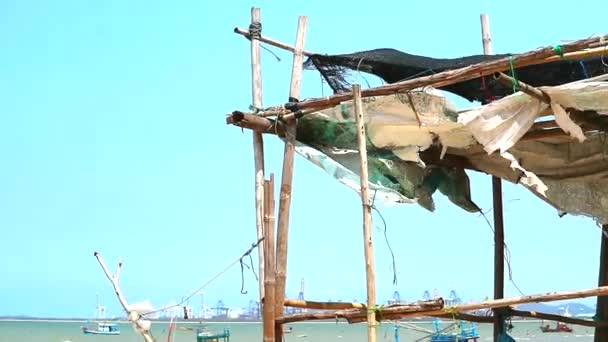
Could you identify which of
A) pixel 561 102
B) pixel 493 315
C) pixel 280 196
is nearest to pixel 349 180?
pixel 280 196

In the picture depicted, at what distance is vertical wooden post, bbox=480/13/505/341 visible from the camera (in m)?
6.01

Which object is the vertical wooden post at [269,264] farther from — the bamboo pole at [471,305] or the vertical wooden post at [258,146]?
the bamboo pole at [471,305]

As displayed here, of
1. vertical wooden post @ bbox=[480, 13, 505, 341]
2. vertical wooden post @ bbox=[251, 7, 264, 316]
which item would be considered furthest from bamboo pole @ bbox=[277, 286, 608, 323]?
vertical wooden post @ bbox=[480, 13, 505, 341]

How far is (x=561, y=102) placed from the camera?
443 centimetres

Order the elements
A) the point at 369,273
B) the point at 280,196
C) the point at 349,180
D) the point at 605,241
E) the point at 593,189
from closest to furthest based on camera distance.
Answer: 1. the point at 369,273
2. the point at 280,196
3. the point at 349,180
4. the point at 593,189
5. the point at 605,241

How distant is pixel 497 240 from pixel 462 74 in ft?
6.63

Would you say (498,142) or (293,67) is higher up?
(293,67)

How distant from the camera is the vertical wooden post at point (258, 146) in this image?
474 cm

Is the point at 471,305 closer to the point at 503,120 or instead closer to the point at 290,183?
the point at 503,120

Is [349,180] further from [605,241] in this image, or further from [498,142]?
[605,241]

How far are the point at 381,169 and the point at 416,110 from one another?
62 cm

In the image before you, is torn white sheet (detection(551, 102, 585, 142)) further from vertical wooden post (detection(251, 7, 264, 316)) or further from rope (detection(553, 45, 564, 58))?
vertical wooden post (detection(251, 7, 264, 316))

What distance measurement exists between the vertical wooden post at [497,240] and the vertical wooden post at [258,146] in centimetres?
174

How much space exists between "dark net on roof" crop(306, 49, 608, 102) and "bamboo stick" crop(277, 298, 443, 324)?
4.41 feet
